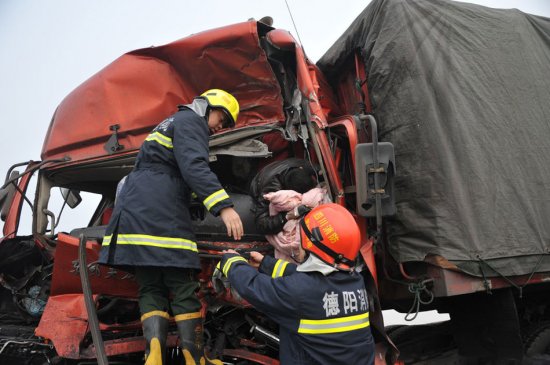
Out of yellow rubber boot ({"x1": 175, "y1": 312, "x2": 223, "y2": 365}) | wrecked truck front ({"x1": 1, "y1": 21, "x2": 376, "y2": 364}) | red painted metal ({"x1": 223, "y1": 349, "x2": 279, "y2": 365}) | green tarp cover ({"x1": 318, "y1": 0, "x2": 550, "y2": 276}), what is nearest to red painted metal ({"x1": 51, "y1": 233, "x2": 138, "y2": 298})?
wrecked truck front ({"x1": 1, "y1": 21, "x2": 376, "y2": 364})

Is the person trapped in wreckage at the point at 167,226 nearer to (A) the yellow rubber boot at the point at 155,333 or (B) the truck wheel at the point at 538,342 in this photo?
(A) the yellow rubber boot at the point at 155,333

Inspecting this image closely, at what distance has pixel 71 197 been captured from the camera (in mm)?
4387

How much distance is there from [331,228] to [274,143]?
1.31 metres

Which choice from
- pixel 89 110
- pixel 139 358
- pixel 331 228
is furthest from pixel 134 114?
pixel 331 228

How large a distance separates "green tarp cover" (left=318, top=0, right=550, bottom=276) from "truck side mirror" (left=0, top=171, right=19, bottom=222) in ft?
9.64

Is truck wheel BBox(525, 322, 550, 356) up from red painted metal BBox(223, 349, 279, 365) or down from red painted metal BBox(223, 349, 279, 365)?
down

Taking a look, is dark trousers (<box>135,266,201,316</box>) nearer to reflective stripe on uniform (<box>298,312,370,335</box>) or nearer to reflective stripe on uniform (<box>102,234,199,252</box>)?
reflective stripe on uniform (<box>102,234,199,252</box>)

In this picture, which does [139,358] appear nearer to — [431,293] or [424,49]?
[431,293]

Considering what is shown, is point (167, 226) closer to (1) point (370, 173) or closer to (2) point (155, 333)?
(2) point (155, 333)

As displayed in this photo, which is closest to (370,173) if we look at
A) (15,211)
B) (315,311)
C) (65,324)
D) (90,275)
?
(315,311)

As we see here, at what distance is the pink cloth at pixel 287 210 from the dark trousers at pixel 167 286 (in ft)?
1.86

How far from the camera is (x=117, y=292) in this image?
9.91 ft

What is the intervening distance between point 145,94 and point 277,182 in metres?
1.35

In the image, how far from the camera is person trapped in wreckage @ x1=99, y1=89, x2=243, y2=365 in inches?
95.7
